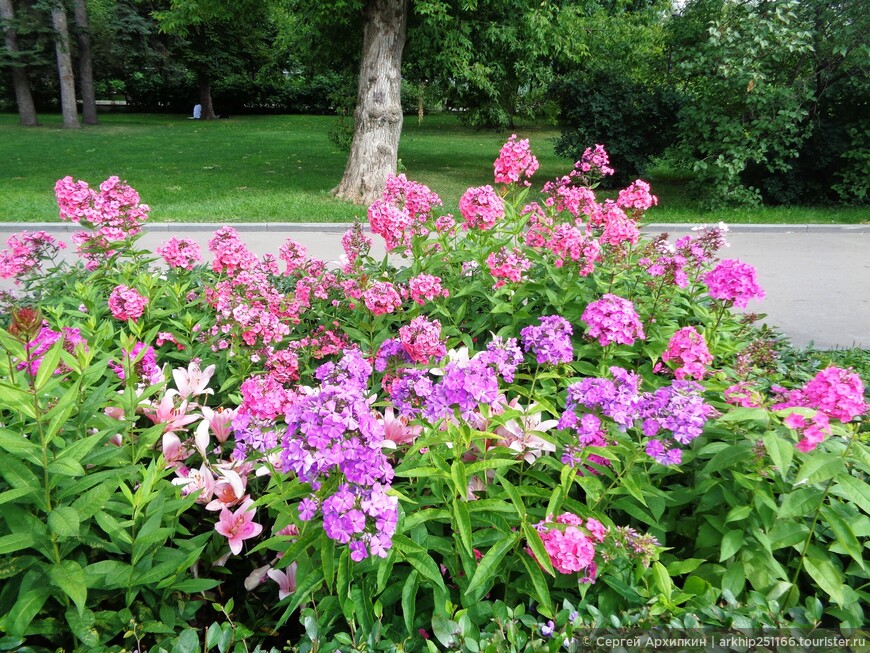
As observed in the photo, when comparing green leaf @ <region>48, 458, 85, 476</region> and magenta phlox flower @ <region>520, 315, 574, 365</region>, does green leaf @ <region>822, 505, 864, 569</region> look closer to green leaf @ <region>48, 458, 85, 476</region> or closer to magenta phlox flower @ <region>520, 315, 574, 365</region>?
magenta phlox flower @ <region>520, 315, 574, 365</region>

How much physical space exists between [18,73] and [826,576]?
34.3m

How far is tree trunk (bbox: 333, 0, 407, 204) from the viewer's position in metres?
12.3

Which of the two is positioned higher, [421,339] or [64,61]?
[64,61]

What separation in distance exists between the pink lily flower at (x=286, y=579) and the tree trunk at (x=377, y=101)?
36.7 feet

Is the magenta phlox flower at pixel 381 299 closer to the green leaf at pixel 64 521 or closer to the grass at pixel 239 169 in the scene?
the green leaf at pixel 64 521

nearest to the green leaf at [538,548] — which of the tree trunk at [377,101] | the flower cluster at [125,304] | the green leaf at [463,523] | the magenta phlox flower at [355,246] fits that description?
the green leaf at [463,523]

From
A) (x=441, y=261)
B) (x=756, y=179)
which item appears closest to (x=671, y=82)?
(x=756, y=179)

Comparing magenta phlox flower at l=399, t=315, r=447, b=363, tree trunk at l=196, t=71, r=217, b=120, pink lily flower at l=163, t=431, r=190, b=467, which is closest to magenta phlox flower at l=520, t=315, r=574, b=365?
magenta phlox flower at l=399, t=315, r=447, b=363

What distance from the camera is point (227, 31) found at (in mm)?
35250

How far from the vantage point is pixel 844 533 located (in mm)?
1983

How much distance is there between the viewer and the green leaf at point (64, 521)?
67.7 inches

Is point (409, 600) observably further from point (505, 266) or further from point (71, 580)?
point (505, 266)

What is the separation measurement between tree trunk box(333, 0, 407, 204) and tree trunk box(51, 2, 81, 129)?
817 inches

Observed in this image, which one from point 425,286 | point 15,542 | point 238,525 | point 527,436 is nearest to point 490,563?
point 527,436
